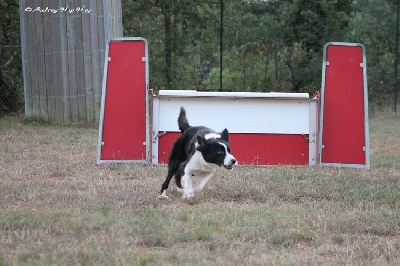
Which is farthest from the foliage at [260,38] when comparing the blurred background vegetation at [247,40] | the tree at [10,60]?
the tree at [10,60]

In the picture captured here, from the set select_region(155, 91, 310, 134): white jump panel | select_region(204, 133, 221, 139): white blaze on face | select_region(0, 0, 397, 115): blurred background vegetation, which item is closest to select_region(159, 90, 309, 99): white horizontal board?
select_region(155, 91, 310, 134): white jump panel

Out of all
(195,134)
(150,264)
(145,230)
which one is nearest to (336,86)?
(195,134)

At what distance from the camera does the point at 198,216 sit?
21.1ft

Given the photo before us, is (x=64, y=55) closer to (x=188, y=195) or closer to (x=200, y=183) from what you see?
(x=200, y=183)

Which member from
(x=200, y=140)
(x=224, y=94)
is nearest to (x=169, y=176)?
(x=200, y=140)

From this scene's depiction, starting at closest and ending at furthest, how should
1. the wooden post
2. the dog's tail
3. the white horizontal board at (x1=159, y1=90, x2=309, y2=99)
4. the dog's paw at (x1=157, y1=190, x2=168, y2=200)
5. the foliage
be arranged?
the dog's paw at (x1=157, y1=190, x2=168, y2=200), the dog's tail, the white horizontal board at (x1=159, y1=90, x2=309, y2=99), the wooden post, the foliage

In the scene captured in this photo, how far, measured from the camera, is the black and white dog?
7.47 meters

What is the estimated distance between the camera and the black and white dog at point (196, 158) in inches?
294

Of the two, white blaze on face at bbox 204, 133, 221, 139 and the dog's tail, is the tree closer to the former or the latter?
the dog's tail

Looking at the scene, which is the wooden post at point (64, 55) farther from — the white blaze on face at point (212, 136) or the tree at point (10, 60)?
the white blaze on face at point (212, 136)

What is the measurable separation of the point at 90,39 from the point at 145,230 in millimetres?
9918

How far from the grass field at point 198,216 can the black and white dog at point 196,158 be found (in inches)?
6.5

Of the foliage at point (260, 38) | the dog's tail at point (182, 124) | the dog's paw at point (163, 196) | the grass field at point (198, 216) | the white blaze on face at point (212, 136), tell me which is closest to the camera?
the grass field at point (198, 216)

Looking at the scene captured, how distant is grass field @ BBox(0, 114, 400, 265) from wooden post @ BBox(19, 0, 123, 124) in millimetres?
5141
